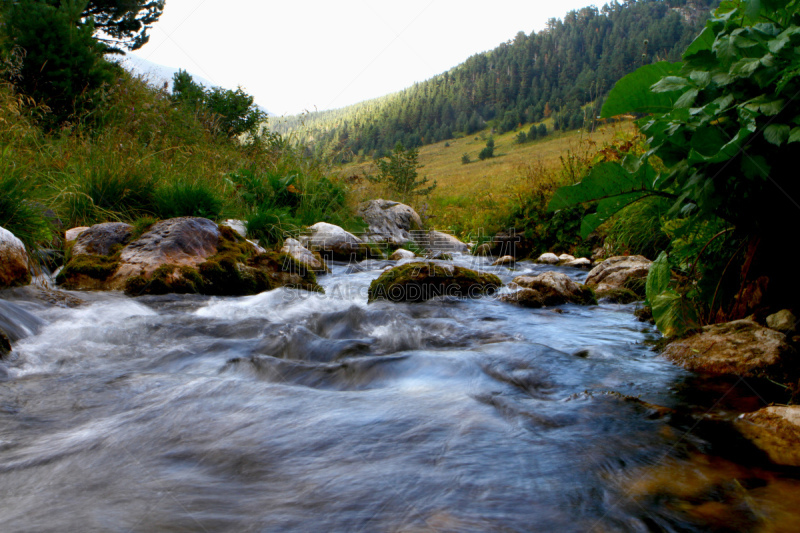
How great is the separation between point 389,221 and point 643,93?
8.63 meters

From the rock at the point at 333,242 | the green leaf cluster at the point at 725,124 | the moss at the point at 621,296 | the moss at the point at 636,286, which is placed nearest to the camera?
the green leaf cluster at the point at 725,124

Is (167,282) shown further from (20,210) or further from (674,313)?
(674,313)

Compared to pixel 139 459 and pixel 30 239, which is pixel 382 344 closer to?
pixel 139 459

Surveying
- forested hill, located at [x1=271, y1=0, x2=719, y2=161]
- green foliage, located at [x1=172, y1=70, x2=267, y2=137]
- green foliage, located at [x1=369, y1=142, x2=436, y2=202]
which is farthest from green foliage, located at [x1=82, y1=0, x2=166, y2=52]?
forested hill, located at [x1=271, y1=0, x2=719, y2=161]

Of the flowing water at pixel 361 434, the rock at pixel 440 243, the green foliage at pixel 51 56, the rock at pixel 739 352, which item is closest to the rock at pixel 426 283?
the flowing water at pixel 361 434

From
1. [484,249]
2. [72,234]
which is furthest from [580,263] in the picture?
[72,234]

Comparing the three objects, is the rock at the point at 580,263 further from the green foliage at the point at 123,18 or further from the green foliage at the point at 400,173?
the green foliage at the point at 123,18

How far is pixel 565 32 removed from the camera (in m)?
92.0

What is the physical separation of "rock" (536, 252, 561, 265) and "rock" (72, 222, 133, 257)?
631 cm

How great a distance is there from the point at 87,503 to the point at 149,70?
15958 mm

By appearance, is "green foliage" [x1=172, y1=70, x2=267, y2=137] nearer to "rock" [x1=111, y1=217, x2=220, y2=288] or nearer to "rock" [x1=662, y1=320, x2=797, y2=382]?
"rock" [x1=111, y1=217, x2=220, y2=288]

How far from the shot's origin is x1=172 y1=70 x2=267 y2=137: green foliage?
45.7 ft

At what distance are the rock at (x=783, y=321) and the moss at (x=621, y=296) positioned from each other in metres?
2.34

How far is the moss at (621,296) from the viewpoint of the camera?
4.68 meters
